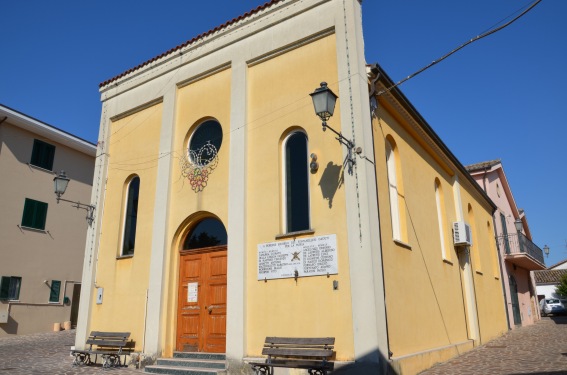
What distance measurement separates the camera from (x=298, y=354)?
24.5 feet

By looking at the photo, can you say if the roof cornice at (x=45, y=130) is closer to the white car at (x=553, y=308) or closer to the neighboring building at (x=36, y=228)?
the neighboring building at (x=36, y=228)

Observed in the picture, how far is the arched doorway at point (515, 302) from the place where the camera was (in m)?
21.7

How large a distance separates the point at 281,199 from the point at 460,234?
651cm

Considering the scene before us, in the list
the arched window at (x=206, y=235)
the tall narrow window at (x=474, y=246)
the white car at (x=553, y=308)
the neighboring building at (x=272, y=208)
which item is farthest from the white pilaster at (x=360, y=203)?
the white car at (x=553, y=308)

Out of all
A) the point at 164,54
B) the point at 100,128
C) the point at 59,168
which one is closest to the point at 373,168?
the point at 164,54

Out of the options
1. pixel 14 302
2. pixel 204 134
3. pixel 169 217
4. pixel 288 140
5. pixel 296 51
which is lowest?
pixel 14 302

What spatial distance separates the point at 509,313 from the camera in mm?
20109

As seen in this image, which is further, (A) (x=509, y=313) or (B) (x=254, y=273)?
(A) (x=509, y=313)

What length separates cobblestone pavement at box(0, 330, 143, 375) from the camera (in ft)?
30.3

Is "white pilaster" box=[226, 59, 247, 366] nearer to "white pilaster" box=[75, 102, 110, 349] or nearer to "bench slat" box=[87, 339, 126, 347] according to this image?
"bench slat" box=[87, 339, 126, 347]

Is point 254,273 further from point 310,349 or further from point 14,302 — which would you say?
point 14,302

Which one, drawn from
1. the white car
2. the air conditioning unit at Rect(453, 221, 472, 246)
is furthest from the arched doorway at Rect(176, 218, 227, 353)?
the white car

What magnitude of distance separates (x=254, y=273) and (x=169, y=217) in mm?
2926

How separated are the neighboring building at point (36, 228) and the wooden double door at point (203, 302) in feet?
36.7
